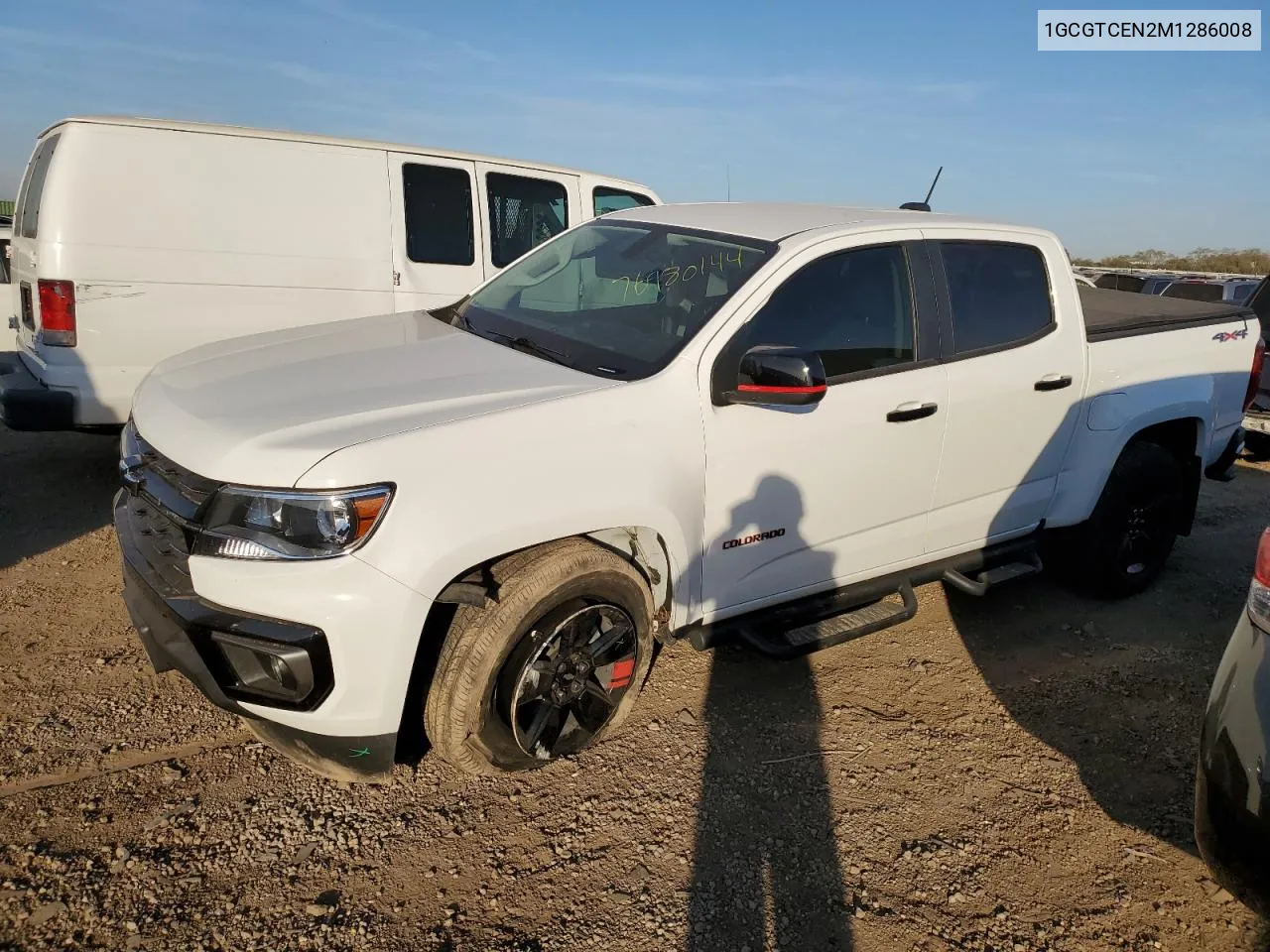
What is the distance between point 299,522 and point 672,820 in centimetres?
154

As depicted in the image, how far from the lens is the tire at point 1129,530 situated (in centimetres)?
446

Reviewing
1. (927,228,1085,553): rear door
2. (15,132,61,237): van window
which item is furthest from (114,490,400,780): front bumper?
(15,132,61,237): van window

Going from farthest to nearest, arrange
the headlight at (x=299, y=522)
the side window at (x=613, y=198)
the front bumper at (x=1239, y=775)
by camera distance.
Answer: the side window at (x=613, y=198)
the headlight at (x=299, y=522)
the front bumper at (x=1239, y=775)

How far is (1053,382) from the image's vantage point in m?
3.95

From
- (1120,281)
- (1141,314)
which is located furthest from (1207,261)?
(1141,314)

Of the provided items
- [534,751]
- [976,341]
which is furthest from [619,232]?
[534,751]

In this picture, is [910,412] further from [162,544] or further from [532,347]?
[162,544]

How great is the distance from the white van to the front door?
3.73 metres

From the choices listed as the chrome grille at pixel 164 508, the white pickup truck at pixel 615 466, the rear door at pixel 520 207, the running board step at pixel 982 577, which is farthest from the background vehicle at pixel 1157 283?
the chrome grille at pixel 164 508

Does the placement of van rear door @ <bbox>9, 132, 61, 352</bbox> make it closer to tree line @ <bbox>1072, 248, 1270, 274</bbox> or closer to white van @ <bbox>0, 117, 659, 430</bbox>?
white van @ <bbox>0, 117, 659, 430</bbox>

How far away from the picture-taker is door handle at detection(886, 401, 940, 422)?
341 centimetres

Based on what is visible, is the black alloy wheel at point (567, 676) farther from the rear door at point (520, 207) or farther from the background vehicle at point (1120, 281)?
the background vehicle at point (1120, 281)

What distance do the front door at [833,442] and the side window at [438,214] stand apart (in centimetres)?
374

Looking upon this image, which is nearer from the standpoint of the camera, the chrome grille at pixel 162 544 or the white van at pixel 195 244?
the chrome grille at pixel 162 544
